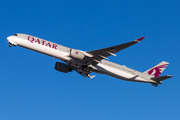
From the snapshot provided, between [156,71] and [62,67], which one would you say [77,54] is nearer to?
[62,67]

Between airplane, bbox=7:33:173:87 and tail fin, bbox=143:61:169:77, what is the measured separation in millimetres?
843

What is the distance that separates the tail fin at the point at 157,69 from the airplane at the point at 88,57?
84 cm

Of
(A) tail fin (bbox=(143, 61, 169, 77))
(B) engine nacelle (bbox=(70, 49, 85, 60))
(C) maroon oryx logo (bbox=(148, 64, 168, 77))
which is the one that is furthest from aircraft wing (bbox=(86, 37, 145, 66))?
(C) maroon oryx logo (bbox=(148, 64, 168, 77))

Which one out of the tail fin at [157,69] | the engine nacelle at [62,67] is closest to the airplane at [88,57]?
the tail fin at [157,69]

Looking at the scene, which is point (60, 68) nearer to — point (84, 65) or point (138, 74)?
point (84, 65)

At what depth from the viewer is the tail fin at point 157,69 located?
4506cm

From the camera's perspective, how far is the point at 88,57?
38.5 m

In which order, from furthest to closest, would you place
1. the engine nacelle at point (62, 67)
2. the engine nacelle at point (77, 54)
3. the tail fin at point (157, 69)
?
the tail fin at point (157, 69)
the engine nacelle at point (62, 67)
the engine nacelle at point (77, 54)

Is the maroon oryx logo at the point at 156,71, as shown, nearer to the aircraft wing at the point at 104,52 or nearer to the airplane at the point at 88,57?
the airplane at the point at 88,57

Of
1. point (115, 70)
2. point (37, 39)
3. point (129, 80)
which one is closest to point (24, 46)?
point (37, 39)

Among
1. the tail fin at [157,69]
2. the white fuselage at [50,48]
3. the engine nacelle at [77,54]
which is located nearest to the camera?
the engine nacelle at [77,54]

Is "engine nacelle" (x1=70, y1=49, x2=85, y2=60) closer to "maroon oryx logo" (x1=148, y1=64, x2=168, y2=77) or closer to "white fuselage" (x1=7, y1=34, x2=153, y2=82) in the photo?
"white fuselage" (x1=7, y1=34, x2=153, y2=82)

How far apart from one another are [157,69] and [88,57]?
14.7m

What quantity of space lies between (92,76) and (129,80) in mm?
6822
